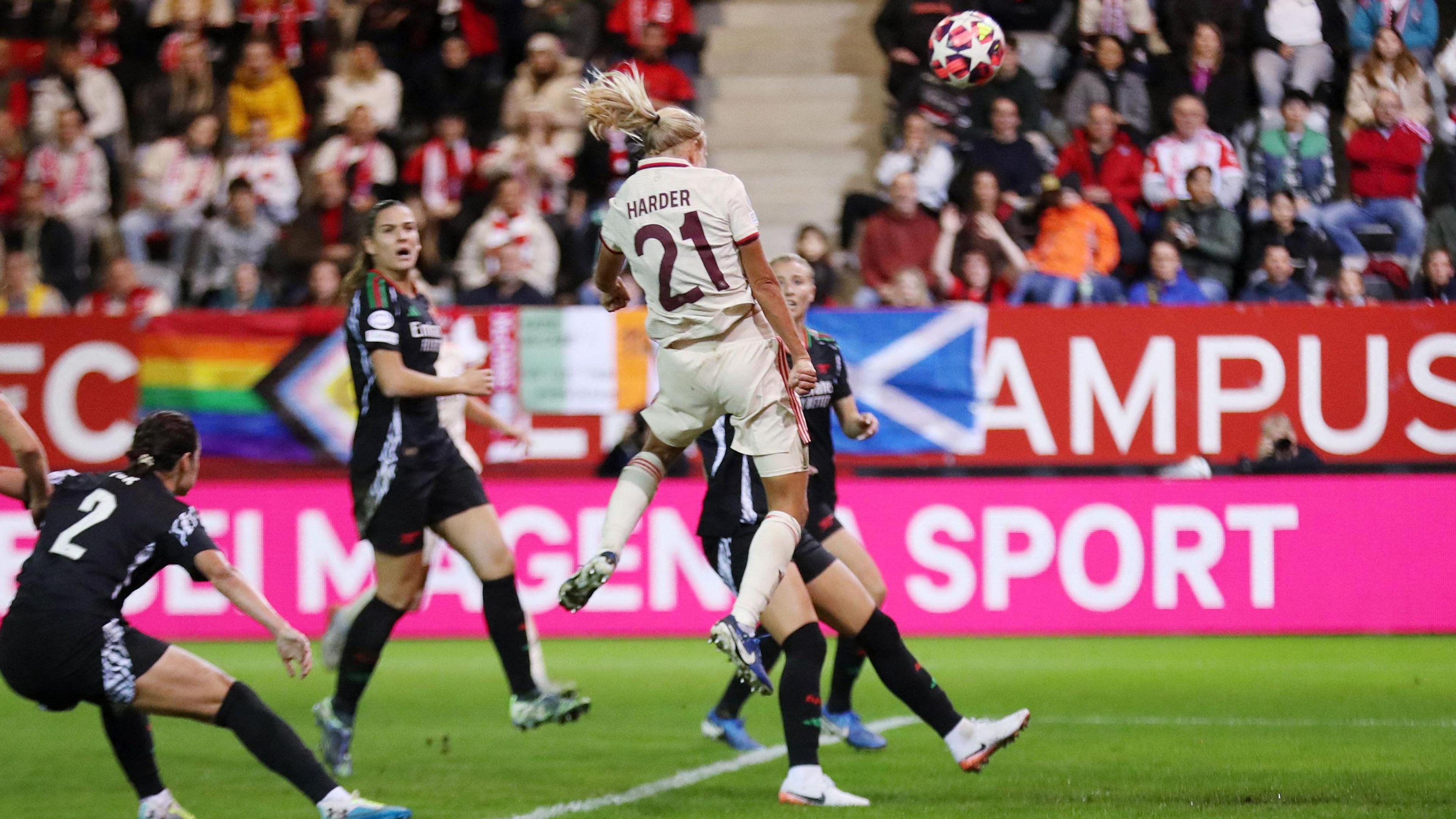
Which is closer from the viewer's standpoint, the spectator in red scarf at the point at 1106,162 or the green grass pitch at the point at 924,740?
the green grass pitch at the point at 924,740

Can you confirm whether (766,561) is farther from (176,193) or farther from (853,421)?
(176,193)

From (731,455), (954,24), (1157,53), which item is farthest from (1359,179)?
(731,455)

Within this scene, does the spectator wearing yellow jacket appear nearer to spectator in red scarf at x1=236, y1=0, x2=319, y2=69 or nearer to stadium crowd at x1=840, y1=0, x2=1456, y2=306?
spectator in red scarf at x1=236, y1=0, x2=319, y2=69

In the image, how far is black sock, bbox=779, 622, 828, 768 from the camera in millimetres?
6383

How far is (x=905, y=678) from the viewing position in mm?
6488

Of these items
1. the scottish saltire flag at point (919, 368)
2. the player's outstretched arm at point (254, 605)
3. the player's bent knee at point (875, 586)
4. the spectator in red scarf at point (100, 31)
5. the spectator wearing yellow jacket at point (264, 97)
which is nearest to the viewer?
the player's outstretched arm at point (254, 605)

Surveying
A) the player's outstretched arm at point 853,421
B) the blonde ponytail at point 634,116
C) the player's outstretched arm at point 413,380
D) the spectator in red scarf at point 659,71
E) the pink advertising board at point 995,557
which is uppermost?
the blonde ponytail at point 634,116

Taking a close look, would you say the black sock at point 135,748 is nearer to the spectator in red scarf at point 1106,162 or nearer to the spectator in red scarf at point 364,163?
the spectator in red scarf at point 364,163

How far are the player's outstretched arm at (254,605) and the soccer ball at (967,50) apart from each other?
449cm

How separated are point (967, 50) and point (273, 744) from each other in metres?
4.91

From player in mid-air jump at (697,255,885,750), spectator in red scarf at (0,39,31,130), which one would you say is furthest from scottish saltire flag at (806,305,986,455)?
spectator in red scarf at (0,39,31,130)

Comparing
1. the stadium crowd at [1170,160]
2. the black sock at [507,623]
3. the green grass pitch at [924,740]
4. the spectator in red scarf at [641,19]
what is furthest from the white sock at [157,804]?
the spectator in red scarf at [641,19]

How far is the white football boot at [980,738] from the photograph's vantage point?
6340mm

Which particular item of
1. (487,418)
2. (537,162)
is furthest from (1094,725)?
(537,162)
